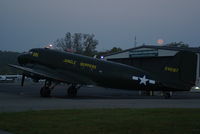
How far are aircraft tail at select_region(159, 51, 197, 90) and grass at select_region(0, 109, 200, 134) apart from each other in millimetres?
10379

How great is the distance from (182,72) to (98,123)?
13.9 metres

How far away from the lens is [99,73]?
27641mm

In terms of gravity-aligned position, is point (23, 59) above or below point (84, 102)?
above

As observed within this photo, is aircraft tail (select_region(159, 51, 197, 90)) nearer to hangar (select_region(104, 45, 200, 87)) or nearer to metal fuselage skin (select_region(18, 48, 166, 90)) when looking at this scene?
metal fuselage skin (select_region(18, 48, 166, 90))

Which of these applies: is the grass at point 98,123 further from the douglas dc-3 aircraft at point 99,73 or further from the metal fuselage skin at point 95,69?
the metal fuselage skin at point 95,69

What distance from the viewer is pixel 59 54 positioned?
1179 inches

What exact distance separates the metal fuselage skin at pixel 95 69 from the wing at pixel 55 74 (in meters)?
0.13

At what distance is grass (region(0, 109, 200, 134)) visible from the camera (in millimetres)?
10922

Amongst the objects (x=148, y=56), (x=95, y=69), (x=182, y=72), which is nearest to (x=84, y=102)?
(x=95, y=69)

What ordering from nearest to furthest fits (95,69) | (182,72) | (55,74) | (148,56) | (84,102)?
(84,102) < (182,72) < (95,69) < (55,74) < (148,56)

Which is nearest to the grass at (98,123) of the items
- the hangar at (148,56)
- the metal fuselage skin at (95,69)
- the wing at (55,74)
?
the metal fuselage skin at (95,69)

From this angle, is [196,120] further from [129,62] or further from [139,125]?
[129,62]

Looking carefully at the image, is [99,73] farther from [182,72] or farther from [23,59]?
[23,59]

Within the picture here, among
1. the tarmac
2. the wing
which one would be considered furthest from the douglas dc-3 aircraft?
the tarmac
